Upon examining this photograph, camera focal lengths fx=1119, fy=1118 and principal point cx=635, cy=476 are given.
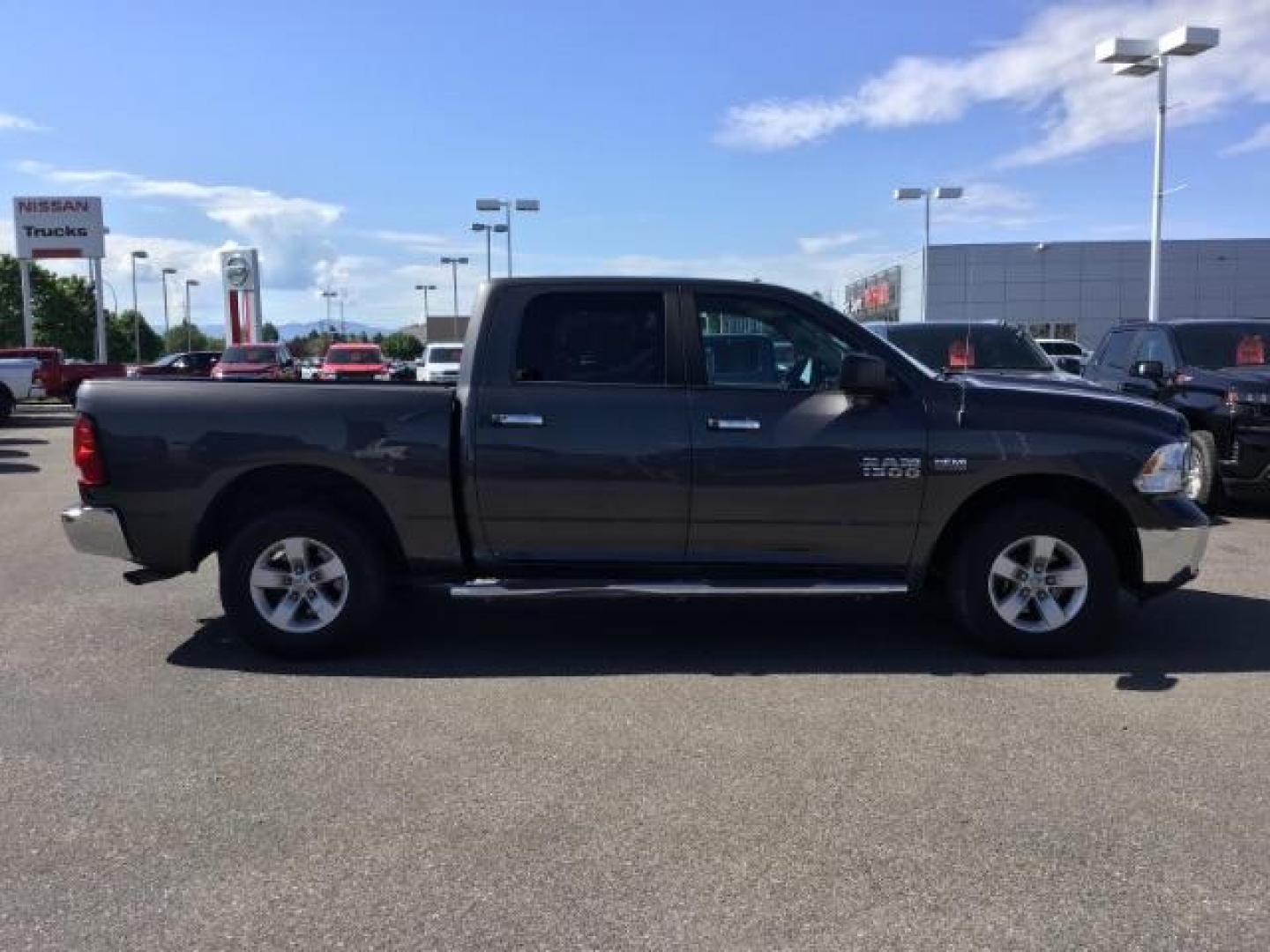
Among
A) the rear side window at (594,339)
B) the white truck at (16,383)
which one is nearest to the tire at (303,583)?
the rear side window at (594,339)

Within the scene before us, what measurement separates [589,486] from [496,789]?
187 centimetres

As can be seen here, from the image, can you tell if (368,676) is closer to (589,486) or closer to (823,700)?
(589,486)

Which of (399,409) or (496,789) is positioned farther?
(399,409)

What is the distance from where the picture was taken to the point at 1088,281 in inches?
2034

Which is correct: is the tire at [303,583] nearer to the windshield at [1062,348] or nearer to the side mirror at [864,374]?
the side mirror at [864,374]

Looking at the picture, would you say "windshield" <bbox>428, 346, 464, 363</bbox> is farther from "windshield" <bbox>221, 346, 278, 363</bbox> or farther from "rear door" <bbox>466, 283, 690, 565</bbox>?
"rear door" <bbox>466, 283, 690, 565</bbox>

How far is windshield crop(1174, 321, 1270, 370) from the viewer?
34.7ft

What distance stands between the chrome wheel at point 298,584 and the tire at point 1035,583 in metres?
3.18

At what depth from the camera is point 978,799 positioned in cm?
402

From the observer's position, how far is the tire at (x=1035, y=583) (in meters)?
5.65

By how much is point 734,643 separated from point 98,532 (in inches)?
133

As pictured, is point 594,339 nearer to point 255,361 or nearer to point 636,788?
point 636,788

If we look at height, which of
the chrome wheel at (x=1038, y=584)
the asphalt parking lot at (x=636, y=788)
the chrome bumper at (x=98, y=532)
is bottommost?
the asphalt parking lot at (x=636, y=788)

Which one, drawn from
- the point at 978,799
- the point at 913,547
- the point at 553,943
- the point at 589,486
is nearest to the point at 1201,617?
the point at 913,547
